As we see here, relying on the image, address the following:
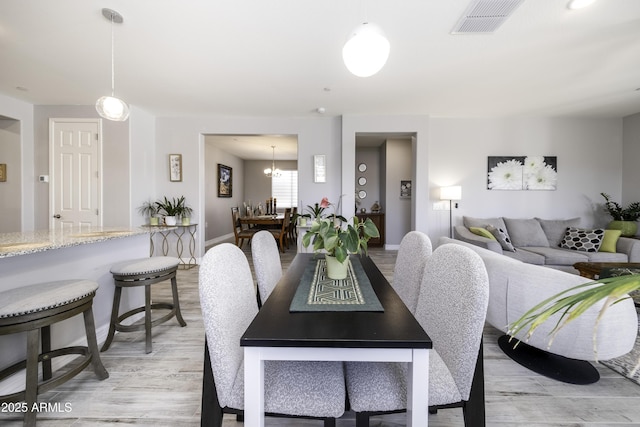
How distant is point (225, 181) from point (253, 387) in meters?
6.82

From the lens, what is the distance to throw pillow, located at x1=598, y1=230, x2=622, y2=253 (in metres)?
3.42

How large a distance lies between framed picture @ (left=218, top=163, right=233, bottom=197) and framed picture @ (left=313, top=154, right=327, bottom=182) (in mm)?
3396

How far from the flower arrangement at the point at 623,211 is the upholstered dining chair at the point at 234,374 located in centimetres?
549

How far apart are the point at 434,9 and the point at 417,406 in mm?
2477

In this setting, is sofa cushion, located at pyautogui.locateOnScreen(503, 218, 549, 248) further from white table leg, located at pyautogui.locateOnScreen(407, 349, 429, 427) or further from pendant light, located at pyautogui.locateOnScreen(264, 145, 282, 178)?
pendant light, located at pyautogui.locateOnScreen(264, 145, 282, 178)

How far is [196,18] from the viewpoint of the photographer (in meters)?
2.04

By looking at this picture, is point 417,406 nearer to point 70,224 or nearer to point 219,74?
point 219,74

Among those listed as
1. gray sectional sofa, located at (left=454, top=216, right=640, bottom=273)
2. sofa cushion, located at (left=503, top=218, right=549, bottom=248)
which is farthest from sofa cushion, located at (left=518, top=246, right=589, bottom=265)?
sofa cushion, located at (left=503, top=218, right=549, bottom=248)

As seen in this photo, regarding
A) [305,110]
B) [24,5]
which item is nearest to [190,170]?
[305,110]

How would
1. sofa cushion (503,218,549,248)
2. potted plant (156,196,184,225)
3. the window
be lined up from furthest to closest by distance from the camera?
1. the window
2. potted plant (156,196,184,225)
3. sofa cushion (503,218,549,248)

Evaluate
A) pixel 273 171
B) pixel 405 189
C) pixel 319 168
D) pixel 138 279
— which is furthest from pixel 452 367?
pixel 273 171

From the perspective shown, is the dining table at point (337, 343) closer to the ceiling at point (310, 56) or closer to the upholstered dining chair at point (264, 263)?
the upholstered dining chair at point (264, 263)

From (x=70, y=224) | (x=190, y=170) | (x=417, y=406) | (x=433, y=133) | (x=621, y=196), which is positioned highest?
(x=433, y=133)

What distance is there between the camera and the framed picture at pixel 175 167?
14.6 feet
